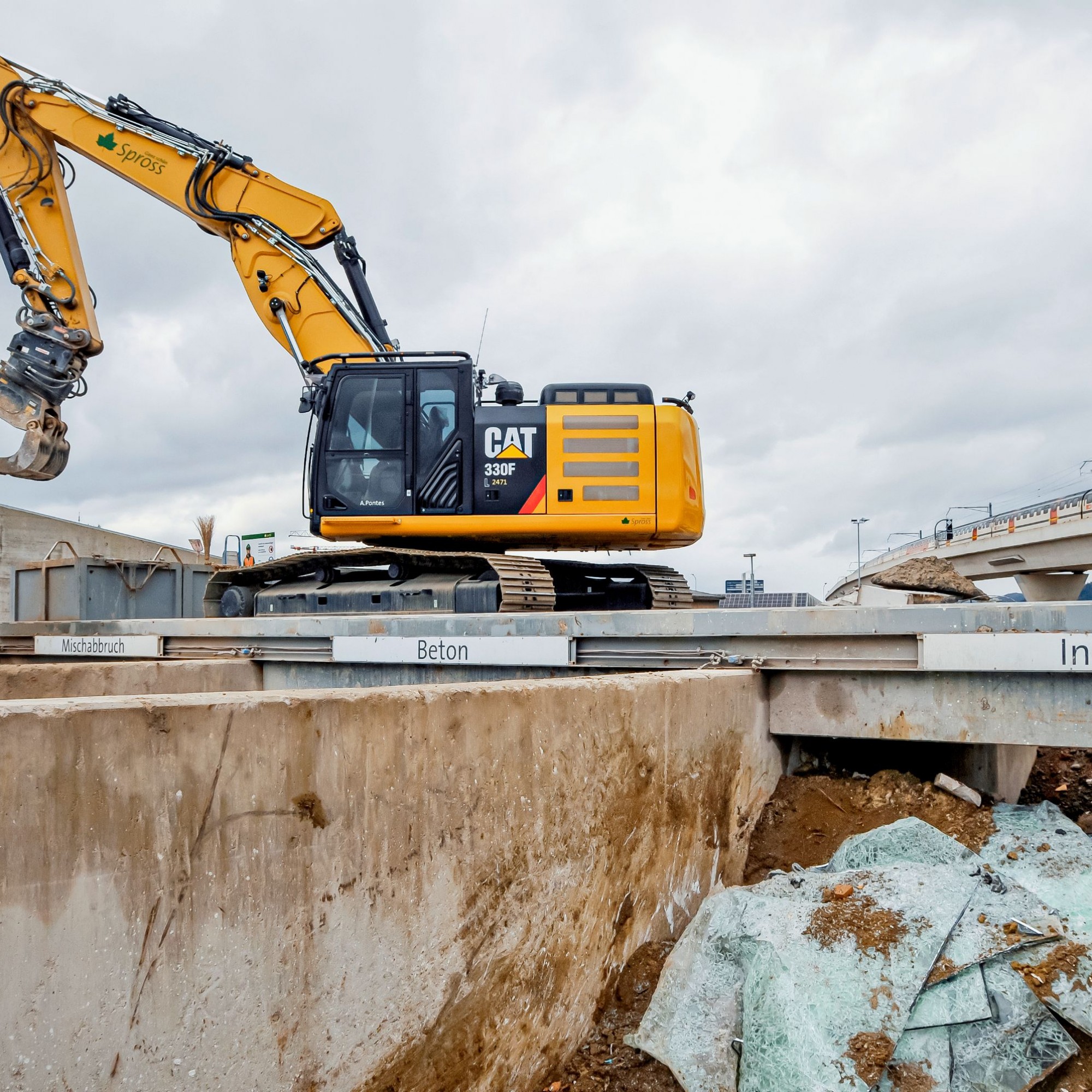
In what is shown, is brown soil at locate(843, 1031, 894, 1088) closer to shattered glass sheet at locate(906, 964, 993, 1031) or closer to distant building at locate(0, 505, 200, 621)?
shattered glass sheet at locate(906, 964, 993, 1031)

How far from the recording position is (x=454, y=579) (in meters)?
8.65

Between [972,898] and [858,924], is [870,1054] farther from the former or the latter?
[972,898]

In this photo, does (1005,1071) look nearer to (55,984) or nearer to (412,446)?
(55,984)

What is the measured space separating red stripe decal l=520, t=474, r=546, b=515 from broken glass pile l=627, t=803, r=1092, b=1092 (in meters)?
5.09

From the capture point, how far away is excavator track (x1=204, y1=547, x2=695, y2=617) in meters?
8.20

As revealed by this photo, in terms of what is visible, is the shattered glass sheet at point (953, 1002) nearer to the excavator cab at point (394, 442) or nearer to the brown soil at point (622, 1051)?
the brown soil at point (622, 1051)

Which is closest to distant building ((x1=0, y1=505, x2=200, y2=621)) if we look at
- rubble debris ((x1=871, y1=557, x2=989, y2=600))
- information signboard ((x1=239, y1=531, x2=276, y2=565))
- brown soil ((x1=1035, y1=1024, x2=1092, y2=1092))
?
information signboard ((x1=239, y1=531, x2=276, y2=565))

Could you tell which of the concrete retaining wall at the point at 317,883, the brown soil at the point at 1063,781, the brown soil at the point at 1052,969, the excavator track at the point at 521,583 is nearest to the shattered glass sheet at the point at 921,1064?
the brown soil at the point at 1052,969

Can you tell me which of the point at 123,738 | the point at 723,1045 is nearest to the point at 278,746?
the point at 123,738

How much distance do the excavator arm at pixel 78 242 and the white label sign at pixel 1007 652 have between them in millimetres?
7417

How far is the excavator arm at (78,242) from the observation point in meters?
10.3

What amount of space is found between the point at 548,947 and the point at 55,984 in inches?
69.3

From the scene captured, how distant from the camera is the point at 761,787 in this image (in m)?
5.19

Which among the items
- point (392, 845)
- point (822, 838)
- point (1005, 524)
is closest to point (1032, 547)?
point (1005, 524)
